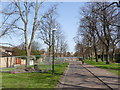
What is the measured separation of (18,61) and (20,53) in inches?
252

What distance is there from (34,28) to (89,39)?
28664mm

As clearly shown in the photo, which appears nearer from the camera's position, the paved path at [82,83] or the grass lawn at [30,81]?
the grass lawn at [30,81]

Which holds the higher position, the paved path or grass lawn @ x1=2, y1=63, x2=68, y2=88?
grass lawn @ x1=2, y1=63, x2=68, y2=88

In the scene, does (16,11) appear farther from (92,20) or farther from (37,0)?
(92,20)

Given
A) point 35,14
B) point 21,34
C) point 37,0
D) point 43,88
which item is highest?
point 37,0

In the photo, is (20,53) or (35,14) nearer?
(35,14)

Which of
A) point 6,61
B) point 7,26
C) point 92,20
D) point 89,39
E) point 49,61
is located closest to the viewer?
point 7,26

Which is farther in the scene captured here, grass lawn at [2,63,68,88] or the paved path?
the paved path

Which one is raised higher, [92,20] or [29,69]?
[92,20]

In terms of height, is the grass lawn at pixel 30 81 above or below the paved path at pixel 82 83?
above

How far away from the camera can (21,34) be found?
24.8 meters

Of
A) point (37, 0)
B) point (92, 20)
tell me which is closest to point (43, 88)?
point (37, 0)

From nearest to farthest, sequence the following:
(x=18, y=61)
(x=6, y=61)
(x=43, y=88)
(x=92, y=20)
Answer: (x=43, y=88) < (x=6, y=61) < (x=18, y=61) < (x=92, y=20)

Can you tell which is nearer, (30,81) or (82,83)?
(82,83)
